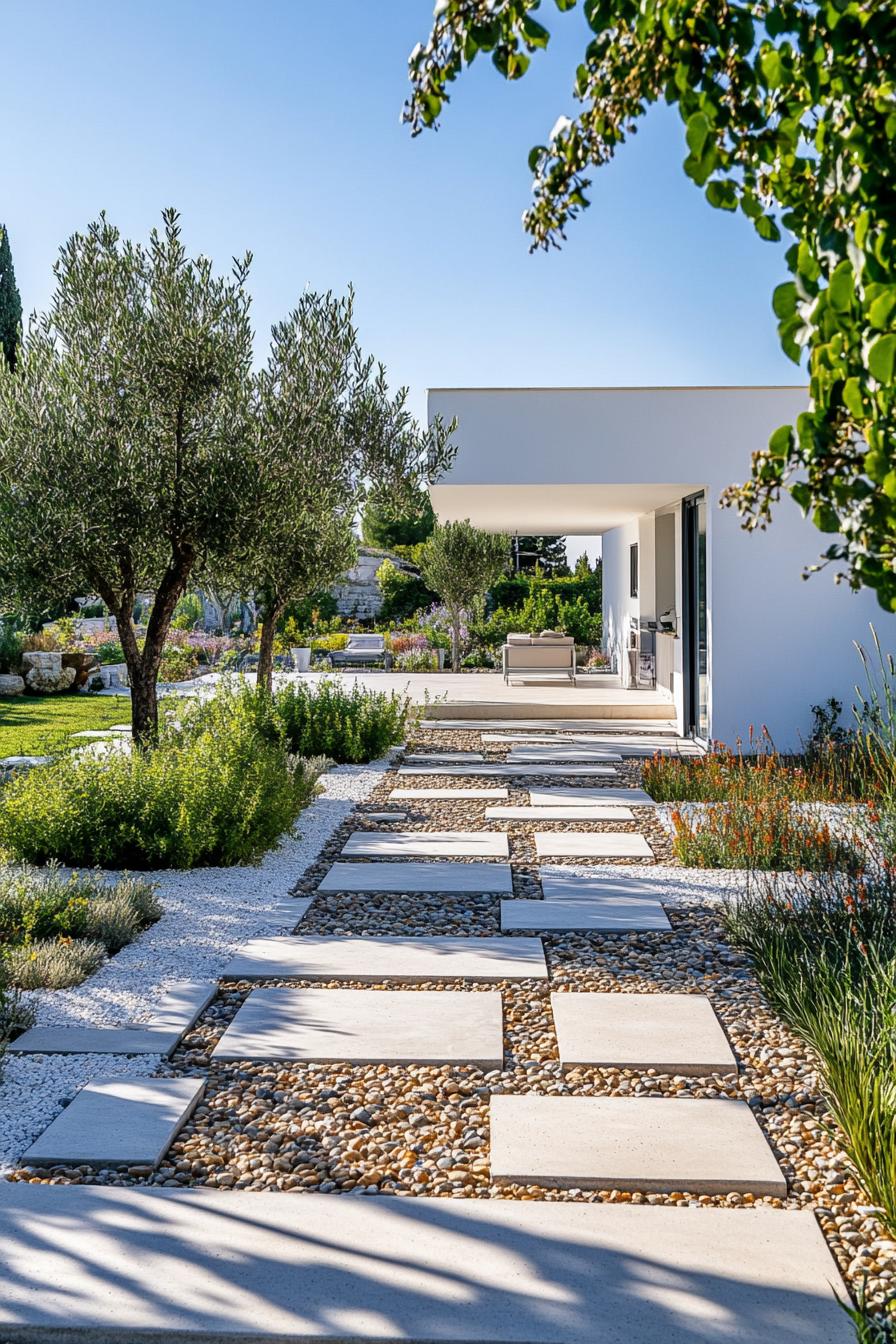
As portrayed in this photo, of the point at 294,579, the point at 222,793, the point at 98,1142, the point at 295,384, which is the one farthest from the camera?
the point at 294,579

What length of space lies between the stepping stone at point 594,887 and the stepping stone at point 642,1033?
4.93ft

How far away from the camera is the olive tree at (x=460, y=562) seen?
1988cm

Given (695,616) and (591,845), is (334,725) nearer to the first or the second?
(695,616)

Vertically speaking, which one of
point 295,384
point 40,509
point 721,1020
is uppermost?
point 295,384

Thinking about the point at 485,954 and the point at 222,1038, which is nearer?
the point at 222,1038

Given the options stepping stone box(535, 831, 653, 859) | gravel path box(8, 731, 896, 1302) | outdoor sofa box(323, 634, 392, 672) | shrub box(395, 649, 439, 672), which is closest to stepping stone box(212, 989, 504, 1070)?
gravel path box(8, 731, 896, 1302)

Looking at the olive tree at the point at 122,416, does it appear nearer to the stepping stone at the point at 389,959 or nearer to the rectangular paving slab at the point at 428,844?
the rectangular paving slab at the point at 428,844

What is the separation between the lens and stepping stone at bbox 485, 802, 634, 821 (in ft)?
26.4

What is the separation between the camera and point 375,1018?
4.13 meters

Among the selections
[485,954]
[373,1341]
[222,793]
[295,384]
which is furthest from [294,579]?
[373,1341]

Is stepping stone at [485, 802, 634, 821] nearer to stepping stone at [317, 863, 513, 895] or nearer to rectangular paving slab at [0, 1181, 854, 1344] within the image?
stepping stone at [317, 863, 513, 895]

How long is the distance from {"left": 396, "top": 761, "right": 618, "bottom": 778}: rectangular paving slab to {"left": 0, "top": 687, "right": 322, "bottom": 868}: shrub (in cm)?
324

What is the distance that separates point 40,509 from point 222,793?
8.04 feet

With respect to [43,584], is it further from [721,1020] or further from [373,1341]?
[373,1341]
